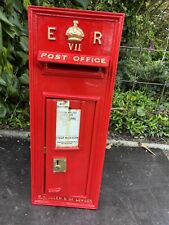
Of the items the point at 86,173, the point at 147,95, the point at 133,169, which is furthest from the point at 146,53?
the point at 86,173

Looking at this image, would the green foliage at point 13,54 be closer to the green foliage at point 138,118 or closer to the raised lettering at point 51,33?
the raised lettering at point 51,33

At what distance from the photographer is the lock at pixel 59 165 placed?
2.04m

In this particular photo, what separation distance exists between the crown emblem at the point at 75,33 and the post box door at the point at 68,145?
0.37m

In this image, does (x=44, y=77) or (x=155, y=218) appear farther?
(x=155, y=218)

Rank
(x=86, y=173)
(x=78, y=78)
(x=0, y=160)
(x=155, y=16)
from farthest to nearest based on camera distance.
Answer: (x=155, y=16)
(x=0, y=160)
(x=86, y=173)
(x=78, y=78)

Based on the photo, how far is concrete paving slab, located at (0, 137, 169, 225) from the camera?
2.15 meters

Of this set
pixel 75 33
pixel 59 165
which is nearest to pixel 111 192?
pixel 59 165

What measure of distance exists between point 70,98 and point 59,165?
1.68 feet

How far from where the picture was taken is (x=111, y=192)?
2.40 m

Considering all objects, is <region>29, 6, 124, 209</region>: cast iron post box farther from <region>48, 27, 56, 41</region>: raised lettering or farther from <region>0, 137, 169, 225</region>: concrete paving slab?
<region>0, 137, 169, 225</region>: concrete paving slab

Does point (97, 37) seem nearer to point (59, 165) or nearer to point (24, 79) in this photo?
point (59, 165)

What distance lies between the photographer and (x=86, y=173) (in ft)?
6.95

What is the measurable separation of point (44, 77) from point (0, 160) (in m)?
1.19

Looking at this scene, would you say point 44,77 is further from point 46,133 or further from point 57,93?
point 46,133
